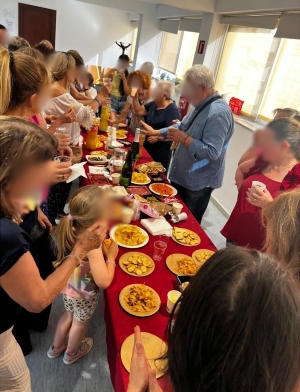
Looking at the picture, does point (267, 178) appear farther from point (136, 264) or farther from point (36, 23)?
point (36, 23)

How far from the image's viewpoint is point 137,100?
335 centimetres

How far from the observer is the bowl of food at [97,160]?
2512mm

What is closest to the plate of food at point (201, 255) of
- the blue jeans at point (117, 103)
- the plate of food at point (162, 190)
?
the plate of food at point (162, 190)

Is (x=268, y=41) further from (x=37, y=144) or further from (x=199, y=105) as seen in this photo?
(x=37, y=144)

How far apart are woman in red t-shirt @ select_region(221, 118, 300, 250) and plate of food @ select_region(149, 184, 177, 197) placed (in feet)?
1.90

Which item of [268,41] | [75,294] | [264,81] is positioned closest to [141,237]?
[75,294]

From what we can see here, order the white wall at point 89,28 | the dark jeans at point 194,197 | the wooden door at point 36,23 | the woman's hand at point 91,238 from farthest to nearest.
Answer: the white wall at point 89,28
the wooden door at point 36,23
the dark jeans at point 194,197
the woman's hand at point 91,238

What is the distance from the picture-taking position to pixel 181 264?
4.83 ft

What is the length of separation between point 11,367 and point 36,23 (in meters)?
8.61

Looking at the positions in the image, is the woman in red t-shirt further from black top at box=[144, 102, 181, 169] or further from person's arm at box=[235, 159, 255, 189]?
black top at box=[144, 102, 181, 169]

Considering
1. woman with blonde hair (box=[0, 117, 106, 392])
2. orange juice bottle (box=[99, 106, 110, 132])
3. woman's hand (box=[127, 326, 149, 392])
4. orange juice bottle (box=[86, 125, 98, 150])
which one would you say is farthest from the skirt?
orange juice bottle (box=[99, 106, 110, 132])

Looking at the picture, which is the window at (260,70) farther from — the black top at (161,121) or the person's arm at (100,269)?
the person's arm at (100,269)

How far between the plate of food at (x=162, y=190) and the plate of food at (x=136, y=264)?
0.76m

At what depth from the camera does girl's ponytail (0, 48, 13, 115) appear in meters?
1.33
